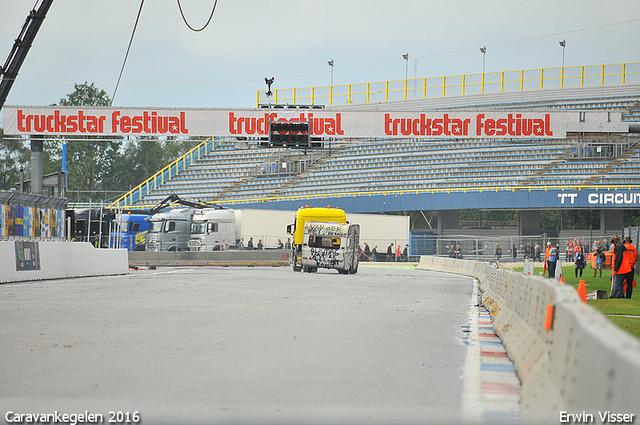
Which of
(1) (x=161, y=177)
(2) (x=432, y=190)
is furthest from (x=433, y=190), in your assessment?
(1) (x=161, y=177)

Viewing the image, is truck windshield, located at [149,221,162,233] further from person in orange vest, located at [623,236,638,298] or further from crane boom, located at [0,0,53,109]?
person in orange vest, located at [623,236,638,298]

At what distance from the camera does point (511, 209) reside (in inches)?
2095

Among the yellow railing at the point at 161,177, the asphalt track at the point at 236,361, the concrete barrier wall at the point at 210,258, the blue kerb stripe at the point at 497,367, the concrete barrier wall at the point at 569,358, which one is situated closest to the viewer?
the concrete barrier wall at the point at 569,358

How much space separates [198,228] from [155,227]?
2457mm

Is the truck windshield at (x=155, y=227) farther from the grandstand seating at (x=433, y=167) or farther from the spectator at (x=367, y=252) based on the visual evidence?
the grandstand seating at (x=433, y=167)

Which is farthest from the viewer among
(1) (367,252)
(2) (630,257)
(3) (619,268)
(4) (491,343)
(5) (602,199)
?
(1) (367,252)

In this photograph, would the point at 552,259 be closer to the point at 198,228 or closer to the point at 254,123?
the point at 254,123

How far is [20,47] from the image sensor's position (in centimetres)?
3238

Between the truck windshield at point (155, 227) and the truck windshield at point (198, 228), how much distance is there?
1.82 m

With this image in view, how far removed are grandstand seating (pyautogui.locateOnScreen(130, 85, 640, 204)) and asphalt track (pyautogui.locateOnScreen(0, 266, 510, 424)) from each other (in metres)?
41.3

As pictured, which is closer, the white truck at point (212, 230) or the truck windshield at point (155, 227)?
the white truck at point (212, 230)

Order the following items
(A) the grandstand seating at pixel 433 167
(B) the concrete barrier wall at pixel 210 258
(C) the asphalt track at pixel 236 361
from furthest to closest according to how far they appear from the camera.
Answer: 1. (A) the grandstand seating at pixel 433 167
2. (B) the concrete barrier wall at pixel 210 258
3. (C) the asphalt track at pixel 236 361

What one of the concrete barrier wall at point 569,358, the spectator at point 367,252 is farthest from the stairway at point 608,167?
the concrete barrier wall at point 569,358

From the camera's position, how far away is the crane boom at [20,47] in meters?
31.9
